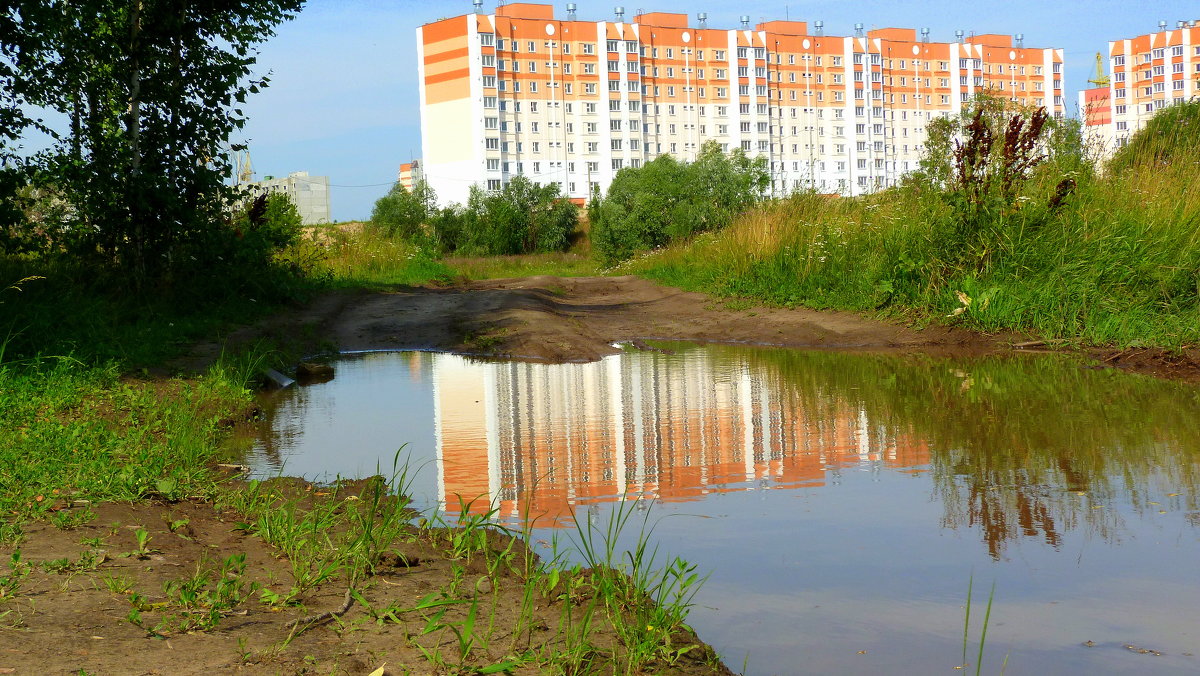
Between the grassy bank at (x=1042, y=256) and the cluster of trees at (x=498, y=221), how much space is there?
1346 inches

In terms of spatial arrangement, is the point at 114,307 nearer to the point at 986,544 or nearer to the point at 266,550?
the point at 266,550

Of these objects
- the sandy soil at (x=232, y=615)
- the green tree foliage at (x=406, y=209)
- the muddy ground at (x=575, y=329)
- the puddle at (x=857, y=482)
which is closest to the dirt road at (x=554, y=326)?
the muddy ground at (x=575, y=329)

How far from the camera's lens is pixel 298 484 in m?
5.21

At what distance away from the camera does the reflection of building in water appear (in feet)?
17.8

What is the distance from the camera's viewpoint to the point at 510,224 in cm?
5175

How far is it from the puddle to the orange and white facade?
80233 mm

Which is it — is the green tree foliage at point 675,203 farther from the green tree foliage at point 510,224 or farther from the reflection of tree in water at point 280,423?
the reflection of tree in water at point 280,423

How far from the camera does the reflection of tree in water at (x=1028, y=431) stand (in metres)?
4.74

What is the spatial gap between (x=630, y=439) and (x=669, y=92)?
97.2m

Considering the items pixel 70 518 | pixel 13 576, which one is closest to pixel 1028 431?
pixel 70 518

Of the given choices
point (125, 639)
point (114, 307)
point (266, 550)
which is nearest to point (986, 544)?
point (266, 550)

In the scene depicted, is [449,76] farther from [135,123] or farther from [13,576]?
[13,576]

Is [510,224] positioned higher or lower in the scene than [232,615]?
higher

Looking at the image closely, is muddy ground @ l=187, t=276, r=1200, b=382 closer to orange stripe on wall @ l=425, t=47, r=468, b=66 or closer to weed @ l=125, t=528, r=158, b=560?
weed @ l=125, t=528, r=158, b=560
